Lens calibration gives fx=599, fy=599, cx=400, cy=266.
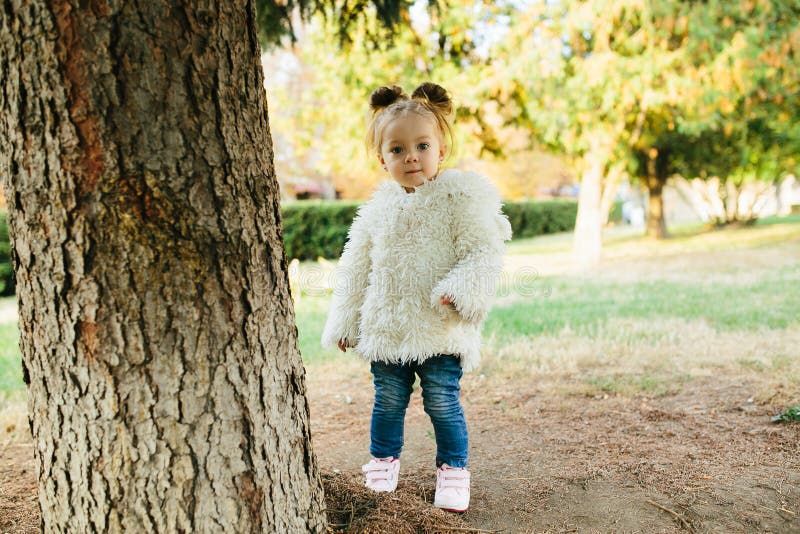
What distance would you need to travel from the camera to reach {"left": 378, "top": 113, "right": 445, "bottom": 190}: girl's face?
2324 millimetres

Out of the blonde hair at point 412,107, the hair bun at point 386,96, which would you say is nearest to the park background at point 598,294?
the blonde hair at point 412,107

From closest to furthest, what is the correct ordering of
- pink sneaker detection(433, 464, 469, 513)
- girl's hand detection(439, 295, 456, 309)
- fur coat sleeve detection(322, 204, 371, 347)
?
girl's hand detection(439, 295, 456, 309)
pink sneaker detection(433, 464, 469, 513)
fur coat sleeve detection(322, 204, 371, 347)

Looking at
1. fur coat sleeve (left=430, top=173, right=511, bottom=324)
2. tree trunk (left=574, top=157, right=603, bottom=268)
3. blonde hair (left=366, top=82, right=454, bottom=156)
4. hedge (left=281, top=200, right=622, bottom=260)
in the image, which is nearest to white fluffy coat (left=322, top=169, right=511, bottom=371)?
fur coat sleeve (left=430, top=173, right=511, bottom=324)

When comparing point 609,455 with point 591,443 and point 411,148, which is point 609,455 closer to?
point 591,443

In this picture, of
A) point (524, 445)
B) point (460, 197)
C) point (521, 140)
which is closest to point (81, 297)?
point (460, 197)

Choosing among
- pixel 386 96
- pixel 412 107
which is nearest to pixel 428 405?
pixel 412 107

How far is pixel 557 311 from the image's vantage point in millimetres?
6707

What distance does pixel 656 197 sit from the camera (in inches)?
709

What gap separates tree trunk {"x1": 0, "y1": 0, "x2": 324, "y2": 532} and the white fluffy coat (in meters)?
0.74

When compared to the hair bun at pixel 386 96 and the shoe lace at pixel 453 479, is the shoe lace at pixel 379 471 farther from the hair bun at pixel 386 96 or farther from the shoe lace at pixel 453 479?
the hair bun at pixel 386 96

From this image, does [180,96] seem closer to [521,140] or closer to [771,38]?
[771,38]

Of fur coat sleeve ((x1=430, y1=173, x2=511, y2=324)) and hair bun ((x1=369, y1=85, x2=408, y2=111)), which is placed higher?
hair bun ((x1=369, y1=85, x2=408, y2=111))

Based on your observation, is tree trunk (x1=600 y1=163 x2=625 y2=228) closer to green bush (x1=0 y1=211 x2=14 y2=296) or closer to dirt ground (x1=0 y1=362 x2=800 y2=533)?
dirt ground (x1=0 y1=362 x2=800 y2=533)

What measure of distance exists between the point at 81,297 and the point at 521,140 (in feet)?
79.3
